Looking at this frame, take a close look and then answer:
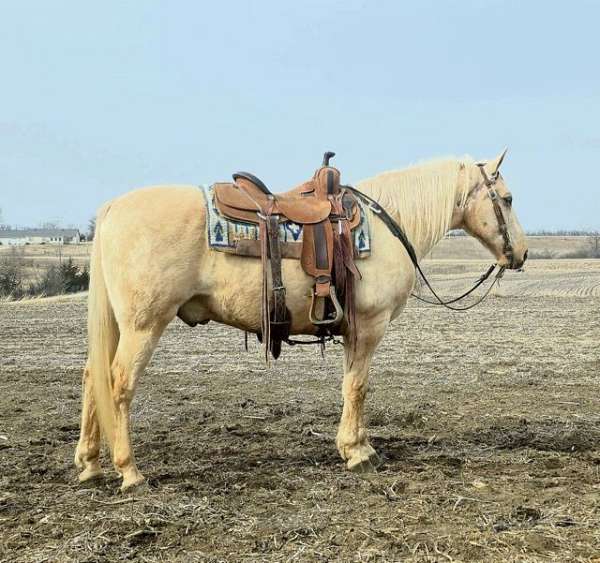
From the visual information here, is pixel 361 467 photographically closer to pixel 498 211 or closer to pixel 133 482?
pixel 133 482

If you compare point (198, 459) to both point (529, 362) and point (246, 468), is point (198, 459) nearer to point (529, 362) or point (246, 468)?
point (246, 468)

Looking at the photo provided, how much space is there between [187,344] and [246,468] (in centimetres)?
831

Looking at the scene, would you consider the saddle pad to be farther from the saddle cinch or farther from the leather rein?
the leather rein

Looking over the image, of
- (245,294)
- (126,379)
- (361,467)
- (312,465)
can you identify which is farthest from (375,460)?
(126,379)

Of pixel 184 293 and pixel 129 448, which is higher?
pixel 184 293

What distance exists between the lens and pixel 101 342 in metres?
4.73

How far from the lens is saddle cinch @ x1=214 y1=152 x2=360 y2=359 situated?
4648 mm

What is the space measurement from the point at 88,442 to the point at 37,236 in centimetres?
13337

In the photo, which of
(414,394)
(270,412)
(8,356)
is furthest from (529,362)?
(8,356)

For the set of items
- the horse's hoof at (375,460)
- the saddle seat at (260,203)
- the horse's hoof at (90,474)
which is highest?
the saddle seat at (260,203)

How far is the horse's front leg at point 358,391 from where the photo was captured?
5.01 m

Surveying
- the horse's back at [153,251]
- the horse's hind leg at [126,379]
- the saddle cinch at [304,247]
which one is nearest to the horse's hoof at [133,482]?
the horse's hind leg at [126,379]

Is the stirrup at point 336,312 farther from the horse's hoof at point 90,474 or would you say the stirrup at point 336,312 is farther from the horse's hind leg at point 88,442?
the horse's hoof at point 90,474

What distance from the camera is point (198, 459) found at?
5.25 m
